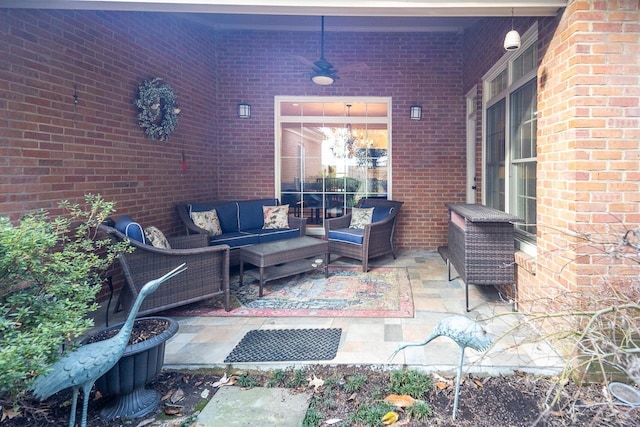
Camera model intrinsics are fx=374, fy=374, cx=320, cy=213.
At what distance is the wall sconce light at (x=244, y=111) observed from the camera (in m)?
6.36

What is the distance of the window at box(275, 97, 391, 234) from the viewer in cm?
641

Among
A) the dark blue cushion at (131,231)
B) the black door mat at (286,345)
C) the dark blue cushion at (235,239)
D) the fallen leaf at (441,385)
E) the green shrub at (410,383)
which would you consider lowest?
the fallen leaf at (441,385)

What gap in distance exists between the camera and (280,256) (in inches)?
164

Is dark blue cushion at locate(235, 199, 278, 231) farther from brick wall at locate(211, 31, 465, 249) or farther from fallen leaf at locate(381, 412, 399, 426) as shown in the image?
fallen leaf at locate(381, 412, 399, 426)

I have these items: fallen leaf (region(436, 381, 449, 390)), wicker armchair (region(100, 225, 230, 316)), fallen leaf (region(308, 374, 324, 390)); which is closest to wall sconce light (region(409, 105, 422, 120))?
wicker armchair (region(100, 225, 230, 316))

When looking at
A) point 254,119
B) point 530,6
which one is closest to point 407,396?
point 530,6

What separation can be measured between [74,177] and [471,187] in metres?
5.32

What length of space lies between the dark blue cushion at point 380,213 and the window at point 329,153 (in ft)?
2.31

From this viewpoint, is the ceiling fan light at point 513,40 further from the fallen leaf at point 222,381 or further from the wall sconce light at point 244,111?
the wall sconce light at point 244,111

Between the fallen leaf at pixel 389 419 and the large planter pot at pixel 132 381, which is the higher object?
the large planter pot at pixel 132 381

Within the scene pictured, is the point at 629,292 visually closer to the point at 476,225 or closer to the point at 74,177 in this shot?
the point at 476,225

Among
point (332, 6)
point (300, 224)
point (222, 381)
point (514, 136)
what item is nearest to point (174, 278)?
point (222, 381)

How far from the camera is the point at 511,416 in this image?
77.5 inches

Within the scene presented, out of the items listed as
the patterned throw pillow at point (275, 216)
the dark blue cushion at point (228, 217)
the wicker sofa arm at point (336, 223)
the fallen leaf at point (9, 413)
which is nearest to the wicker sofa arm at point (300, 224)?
the patterned throw pillow at point (275, 216)
